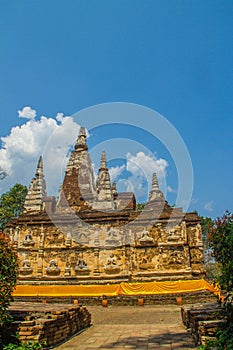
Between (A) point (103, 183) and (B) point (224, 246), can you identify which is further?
(A) point (103, 183)

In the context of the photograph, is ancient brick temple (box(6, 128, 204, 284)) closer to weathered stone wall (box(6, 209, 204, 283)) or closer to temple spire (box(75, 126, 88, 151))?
weathered stone wall (box(6, 209, 204, 283))

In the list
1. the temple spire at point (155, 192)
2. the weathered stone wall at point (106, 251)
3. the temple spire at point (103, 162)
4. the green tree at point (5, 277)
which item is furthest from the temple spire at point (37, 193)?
the green tree at point (5, 277)

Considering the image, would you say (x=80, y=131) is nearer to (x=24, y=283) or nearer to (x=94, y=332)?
(x=24, y=283)

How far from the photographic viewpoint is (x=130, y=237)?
76.9ft

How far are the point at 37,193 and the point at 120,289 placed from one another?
1291 cm

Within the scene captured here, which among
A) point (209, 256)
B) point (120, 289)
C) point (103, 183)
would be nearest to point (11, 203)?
point (103, 183)

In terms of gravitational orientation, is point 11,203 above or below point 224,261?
above

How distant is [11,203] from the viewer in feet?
129

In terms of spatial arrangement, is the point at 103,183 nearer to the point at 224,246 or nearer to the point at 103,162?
the point at 103,162

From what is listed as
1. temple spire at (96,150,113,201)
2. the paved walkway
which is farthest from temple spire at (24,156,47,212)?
the paved walkway

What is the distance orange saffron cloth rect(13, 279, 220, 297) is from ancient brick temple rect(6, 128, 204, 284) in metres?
1.61

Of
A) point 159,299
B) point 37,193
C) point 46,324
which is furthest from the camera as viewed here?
point 37,193

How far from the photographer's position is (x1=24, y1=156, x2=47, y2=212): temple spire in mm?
28062

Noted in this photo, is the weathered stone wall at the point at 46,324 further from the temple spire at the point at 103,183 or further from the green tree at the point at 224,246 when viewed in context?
the temple spire at the point at 103,183
